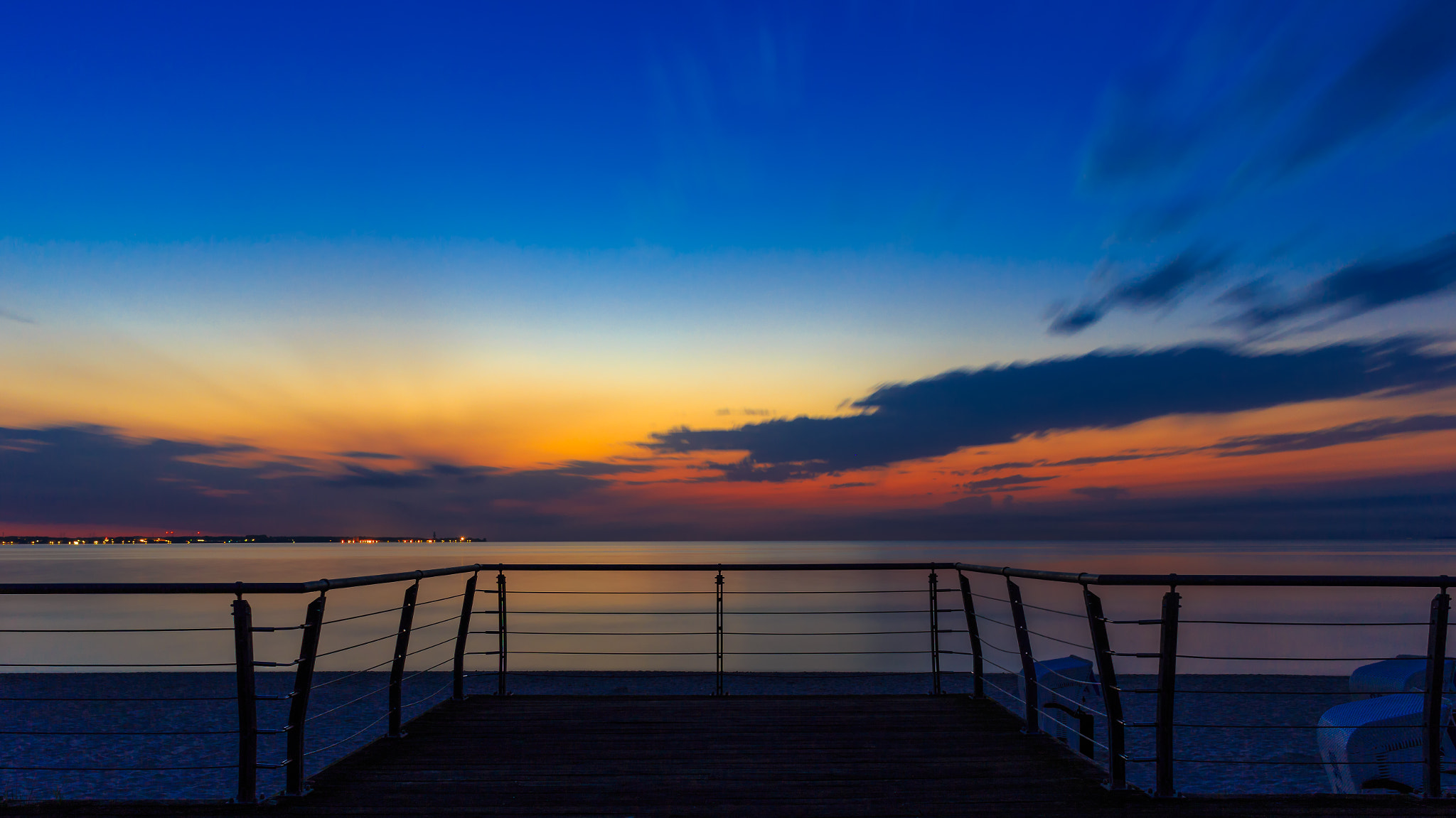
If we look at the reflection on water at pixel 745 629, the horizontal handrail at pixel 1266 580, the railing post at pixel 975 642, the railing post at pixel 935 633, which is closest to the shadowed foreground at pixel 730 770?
the railing post at pixel 975 642

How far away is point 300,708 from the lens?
3521 millimetres

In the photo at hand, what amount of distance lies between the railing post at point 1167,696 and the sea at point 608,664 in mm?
282

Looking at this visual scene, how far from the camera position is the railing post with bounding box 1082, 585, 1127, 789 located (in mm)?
3402

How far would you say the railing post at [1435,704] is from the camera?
3.33 meters

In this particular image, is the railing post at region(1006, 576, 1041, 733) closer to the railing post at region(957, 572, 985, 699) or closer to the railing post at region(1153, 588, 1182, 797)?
the railing post at region(957, 572, 985, 699)

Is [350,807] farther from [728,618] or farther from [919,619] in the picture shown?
[919,619]

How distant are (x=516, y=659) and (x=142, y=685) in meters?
7.60

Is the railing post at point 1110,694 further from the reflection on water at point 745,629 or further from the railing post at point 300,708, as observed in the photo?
the reflection on water at point 745,629

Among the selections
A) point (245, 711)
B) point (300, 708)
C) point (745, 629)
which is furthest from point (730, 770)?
point (745, 629)

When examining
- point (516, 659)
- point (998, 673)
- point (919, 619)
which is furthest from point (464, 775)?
point (919, 619)

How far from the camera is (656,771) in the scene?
386 cm

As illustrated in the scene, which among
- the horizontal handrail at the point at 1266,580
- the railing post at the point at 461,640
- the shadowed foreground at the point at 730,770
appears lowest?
the shadowed foreground at the point at 730,770

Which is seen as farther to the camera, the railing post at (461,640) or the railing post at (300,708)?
the railing post at (461,640)

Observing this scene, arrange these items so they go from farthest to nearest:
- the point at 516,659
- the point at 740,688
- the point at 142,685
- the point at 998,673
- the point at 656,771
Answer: the point at 516,659 < the point at 998,673 < the point at 142,685 < the point at 740,688 < the point at 656,771
